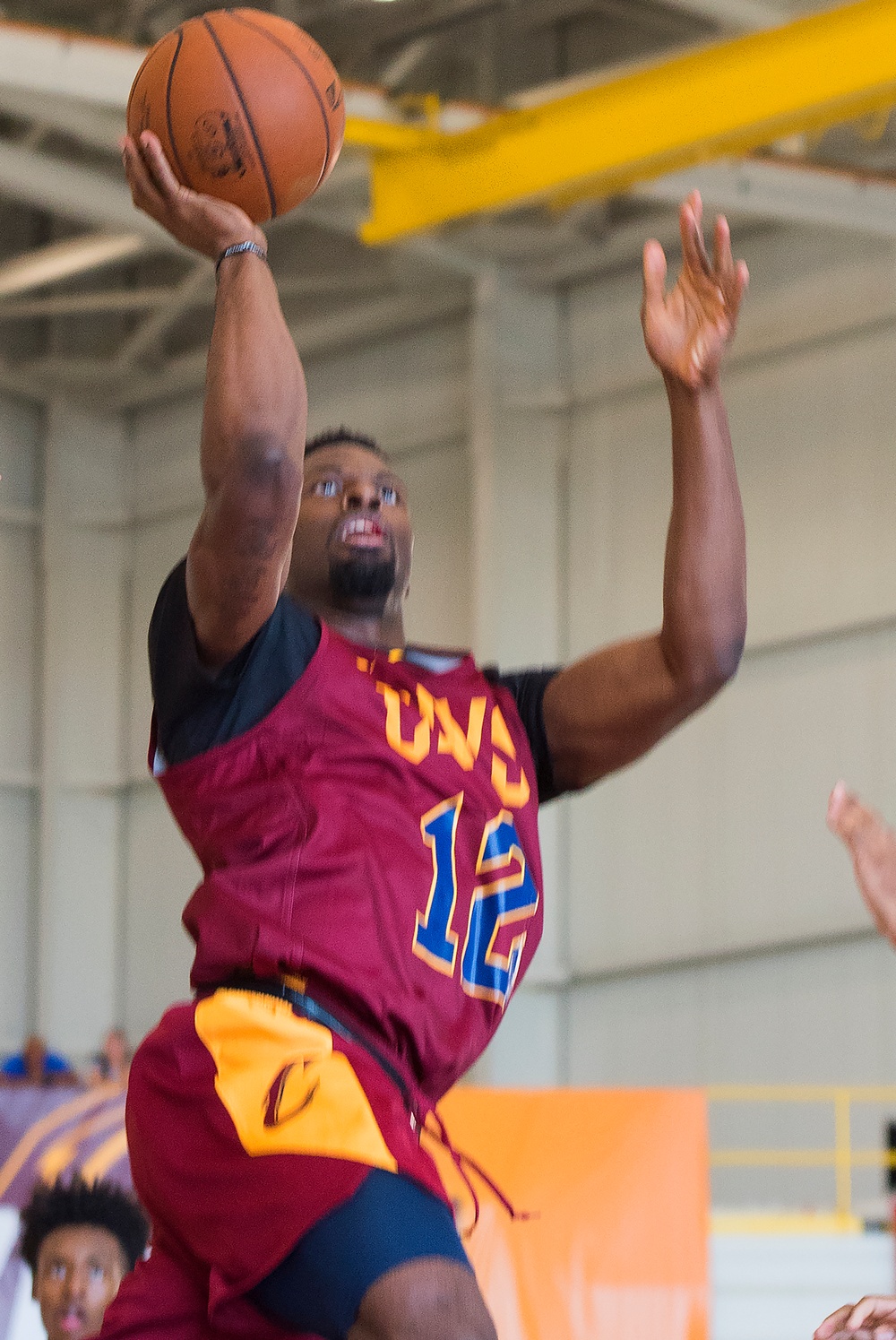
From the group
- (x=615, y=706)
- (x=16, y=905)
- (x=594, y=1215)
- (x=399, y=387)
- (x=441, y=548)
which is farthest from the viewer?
(x=16, y=905)

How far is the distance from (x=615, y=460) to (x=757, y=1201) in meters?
5.81

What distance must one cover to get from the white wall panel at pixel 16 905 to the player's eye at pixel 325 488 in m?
14.8

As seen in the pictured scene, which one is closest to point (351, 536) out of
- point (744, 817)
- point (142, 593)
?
point (744, 817)

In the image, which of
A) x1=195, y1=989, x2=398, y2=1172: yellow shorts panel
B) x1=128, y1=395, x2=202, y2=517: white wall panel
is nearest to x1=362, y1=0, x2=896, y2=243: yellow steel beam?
x1=128, y1=395, x2=202, y2=517: white wall panel

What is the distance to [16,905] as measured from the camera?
18016mm

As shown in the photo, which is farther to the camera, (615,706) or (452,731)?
(615,706)

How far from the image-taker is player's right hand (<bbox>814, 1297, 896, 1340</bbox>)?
9.48 feet

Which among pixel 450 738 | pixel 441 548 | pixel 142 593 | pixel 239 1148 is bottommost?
pixel 239 1148

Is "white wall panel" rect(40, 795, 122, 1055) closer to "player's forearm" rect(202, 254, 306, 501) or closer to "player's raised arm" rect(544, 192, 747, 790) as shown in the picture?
"player's raised arm" rect(544, 192, 747, 790)

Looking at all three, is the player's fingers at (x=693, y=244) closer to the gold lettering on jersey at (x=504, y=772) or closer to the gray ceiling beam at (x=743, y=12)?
the gold lettering on jersey at (x=504, y=772)

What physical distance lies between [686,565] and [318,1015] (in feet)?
3.38

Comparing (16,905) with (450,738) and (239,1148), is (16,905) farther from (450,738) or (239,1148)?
(239,1148)

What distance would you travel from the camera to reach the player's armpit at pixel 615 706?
3.39m

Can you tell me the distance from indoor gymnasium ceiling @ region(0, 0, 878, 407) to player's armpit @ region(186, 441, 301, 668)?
31.2 ft
